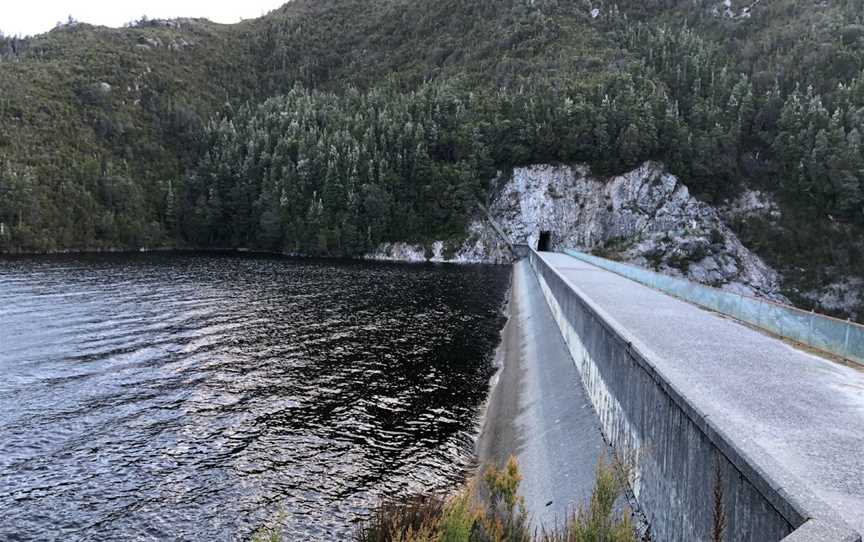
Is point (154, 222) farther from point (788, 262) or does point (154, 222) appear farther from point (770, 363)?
point (788, 262)

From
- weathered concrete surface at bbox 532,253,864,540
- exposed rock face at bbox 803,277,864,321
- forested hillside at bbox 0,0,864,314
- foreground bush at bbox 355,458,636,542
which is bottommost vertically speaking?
exposed rock face at bbox 803,277,864,321

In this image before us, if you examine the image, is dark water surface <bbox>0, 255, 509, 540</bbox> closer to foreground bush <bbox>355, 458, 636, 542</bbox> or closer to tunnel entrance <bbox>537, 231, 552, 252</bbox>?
foreground bush <bbox>355, 458, 636, 542</bbox>

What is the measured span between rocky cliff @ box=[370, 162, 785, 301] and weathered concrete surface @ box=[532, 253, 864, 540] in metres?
99.2

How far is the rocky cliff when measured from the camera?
110 metres

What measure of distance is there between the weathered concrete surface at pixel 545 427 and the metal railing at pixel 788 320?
798 cm

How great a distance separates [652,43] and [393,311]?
164965mm

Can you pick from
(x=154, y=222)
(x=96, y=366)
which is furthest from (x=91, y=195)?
(x=96, y=366)

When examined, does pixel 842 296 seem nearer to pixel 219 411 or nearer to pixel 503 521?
pixel 219 411

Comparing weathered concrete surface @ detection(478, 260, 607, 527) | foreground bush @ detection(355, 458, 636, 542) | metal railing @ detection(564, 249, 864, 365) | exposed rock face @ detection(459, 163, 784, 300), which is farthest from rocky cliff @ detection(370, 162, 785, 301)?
foreground bush @ detection(355, 458, 636, 542)

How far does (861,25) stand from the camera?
506 feet

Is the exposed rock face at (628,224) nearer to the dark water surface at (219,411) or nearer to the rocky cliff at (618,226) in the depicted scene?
the rocky cliff at (618,226)

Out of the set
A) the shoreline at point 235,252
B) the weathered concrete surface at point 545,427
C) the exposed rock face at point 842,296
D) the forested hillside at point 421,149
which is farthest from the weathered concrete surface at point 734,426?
the forested hillside at point 421,149

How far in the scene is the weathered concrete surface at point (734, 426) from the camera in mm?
6297

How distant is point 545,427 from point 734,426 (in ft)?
37.9
